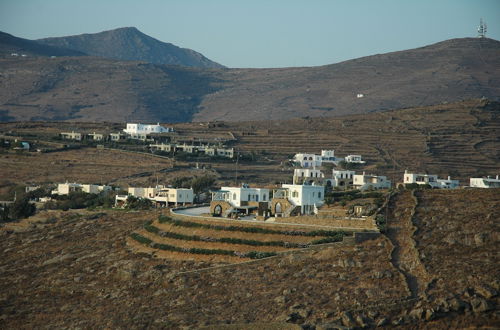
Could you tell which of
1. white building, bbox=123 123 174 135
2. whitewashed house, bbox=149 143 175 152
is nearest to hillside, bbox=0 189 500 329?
whitewashed house, bbox=149 143 175 152

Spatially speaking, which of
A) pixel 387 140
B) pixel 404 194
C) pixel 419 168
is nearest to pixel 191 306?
pixel 404 194

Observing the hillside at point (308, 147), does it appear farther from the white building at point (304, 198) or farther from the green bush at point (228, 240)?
the green bush at point (228, 240)

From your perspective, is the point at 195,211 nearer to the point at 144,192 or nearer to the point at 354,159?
the point at 144,192

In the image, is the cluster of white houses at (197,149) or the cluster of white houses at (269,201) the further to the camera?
the cluster of white houses at (197,149)

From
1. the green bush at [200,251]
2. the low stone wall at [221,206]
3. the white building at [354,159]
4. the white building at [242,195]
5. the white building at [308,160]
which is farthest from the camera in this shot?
the white building at [354,159]

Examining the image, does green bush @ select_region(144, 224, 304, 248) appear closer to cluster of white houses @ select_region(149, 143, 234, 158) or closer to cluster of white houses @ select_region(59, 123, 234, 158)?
cluster of white houses @ select_region(149, 143, 234, 158)

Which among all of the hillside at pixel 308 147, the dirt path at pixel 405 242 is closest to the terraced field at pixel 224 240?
the dirt path at pixel 405 242
